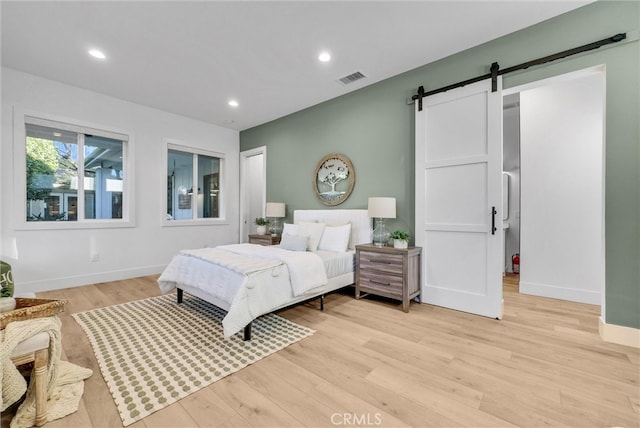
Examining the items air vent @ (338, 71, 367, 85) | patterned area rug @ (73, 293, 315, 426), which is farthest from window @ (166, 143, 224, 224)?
air vent @ (338, 71, 367, 85)

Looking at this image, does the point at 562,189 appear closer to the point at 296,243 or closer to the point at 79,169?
the point at 296,243

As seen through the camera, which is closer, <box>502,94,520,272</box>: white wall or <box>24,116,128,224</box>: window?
<box>24,116,128,224</box>: window

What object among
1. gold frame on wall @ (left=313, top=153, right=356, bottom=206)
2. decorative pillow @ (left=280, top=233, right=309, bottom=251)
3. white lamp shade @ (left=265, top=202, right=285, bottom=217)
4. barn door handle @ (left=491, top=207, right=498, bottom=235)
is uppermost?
gold frame on wall @ (left=313, top=153, right=356, bottom=206)

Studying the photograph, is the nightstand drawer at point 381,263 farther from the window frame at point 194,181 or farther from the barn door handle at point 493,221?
the window frame at point 194,181

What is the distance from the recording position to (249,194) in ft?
21.3

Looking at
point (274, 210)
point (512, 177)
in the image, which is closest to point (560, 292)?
point (512, 177)

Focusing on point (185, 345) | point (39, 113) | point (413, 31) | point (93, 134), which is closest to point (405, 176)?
point (413, 31)

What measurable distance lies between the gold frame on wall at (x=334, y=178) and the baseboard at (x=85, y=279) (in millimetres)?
3198

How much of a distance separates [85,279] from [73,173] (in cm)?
162

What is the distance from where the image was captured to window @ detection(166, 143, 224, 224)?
17.2 ft

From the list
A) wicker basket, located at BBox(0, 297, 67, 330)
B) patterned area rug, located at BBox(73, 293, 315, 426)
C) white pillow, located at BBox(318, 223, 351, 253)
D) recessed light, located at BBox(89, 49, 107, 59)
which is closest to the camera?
wicker basket, located at BBox(0, 297, 67, 330)

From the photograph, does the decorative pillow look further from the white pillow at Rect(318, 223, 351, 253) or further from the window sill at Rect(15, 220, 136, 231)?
the window sill at Rect(15, 220, 136, 231)

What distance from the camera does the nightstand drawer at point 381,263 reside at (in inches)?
124

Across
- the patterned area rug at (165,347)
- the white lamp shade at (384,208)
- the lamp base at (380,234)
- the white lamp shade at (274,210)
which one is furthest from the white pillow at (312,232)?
the patterned area rug at (165,347)
